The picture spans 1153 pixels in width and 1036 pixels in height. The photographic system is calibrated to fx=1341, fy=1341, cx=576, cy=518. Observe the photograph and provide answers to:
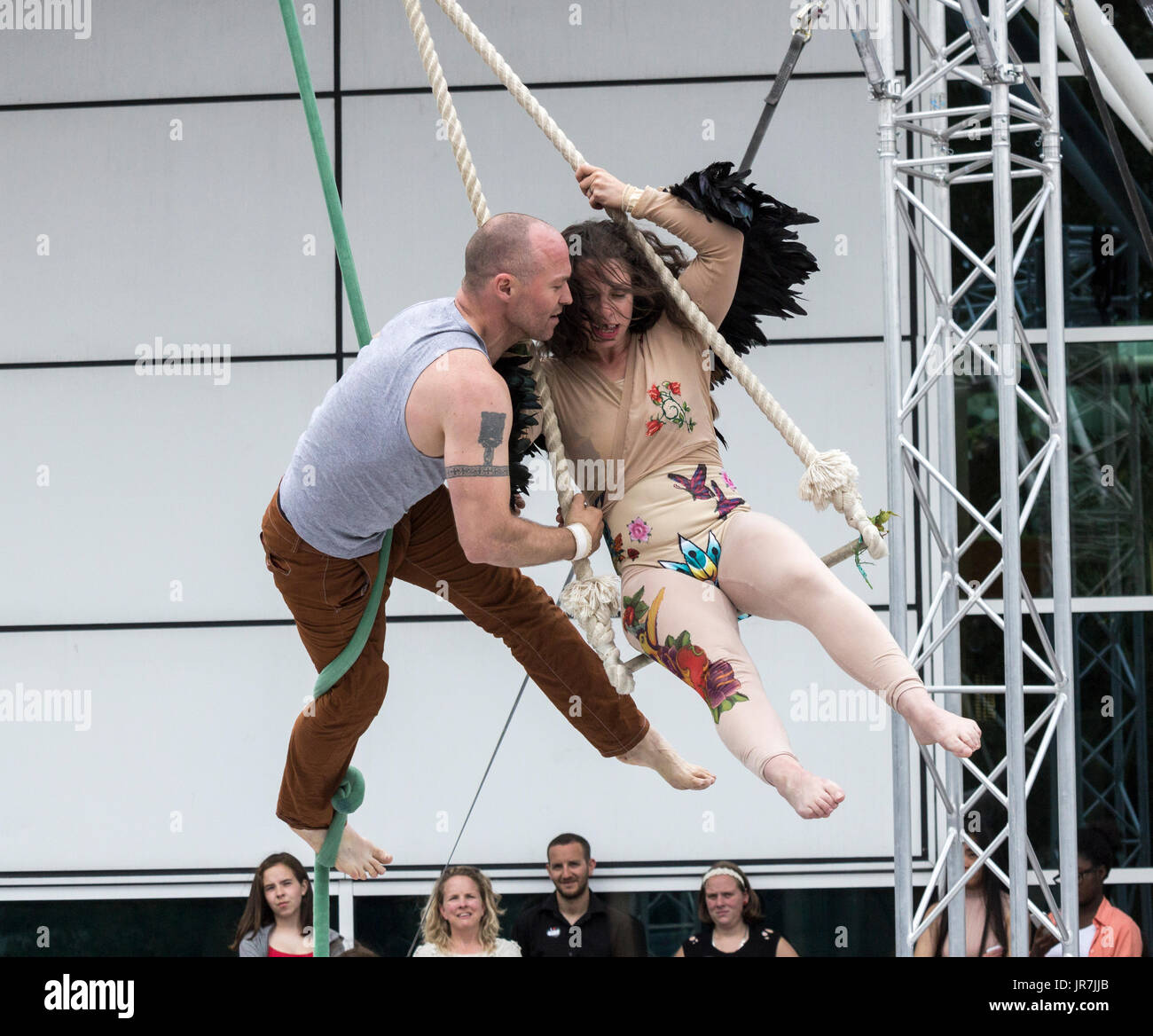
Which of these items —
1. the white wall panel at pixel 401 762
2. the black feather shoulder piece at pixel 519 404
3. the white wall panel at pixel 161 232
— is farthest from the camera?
the white wall panel at pixel 161 232

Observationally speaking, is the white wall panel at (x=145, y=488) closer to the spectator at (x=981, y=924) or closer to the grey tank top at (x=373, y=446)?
the spectator at (x=981, y=924)

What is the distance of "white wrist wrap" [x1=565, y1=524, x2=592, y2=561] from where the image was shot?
7.43ft

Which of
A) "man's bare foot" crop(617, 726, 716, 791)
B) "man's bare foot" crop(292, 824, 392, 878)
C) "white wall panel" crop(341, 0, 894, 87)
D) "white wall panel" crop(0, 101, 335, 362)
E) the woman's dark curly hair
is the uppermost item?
"white wall panel" crop(341, 0, 894, 87)

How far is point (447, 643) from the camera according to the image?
4.85 m

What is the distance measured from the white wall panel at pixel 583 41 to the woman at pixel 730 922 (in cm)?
276

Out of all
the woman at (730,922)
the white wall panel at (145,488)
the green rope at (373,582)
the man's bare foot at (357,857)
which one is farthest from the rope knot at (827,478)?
the white wall panel at (145,488)

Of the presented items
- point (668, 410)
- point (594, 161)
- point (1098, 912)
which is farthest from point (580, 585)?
point (594, 161)

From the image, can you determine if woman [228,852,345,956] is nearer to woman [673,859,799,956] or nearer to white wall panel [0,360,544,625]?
white wall panel [0,360,544,625]

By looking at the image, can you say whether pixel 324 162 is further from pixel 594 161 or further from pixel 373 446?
pixel 594 161

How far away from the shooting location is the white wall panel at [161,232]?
4.95 m

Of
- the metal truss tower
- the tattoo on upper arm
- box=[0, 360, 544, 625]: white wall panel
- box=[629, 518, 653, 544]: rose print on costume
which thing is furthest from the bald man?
box=[0, 360, 544, 625]: white wall panel

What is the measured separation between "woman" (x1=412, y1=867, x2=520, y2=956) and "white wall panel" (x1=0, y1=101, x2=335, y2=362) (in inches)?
79.1

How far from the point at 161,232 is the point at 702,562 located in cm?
340
